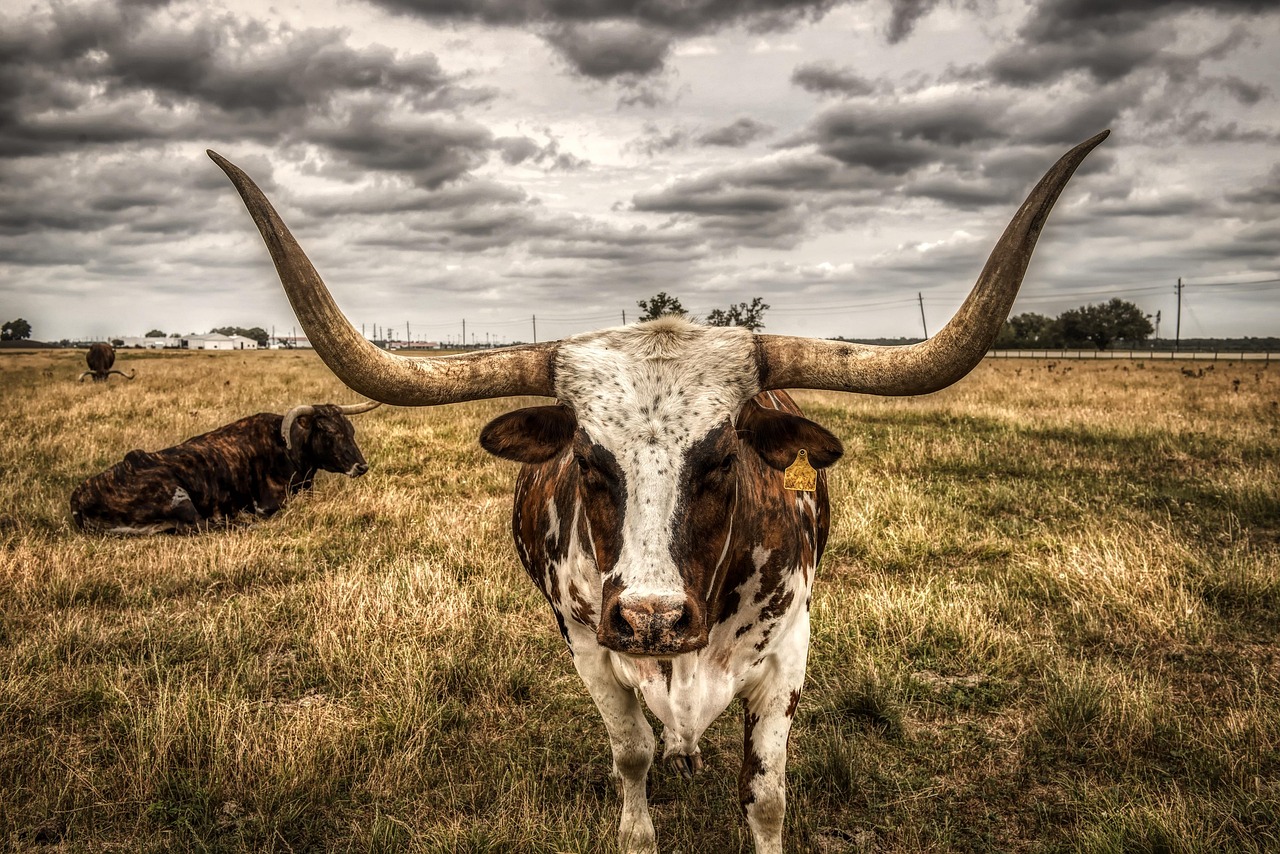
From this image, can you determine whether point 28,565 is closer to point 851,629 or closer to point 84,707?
point 84,707

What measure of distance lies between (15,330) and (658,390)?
543 feet

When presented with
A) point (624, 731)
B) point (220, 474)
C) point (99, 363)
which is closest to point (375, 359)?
point (624, 731)

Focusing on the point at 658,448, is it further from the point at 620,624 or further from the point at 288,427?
the point at 288,427

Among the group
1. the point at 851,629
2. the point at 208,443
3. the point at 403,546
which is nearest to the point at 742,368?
the point at 851,629

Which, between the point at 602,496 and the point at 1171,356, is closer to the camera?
the point at 602,496

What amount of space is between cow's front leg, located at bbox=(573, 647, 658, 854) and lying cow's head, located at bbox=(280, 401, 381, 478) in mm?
6950

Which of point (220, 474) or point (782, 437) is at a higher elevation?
point (782, 437)

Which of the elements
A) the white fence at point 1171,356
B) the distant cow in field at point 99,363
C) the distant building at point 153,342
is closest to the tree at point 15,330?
the distant building at point 153,342

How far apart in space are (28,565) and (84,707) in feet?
8.80

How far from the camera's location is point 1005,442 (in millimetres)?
12008

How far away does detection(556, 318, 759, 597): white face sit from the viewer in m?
2.34

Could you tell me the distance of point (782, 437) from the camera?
2.86 m

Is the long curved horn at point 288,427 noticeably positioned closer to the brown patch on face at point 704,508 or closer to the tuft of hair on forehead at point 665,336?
the tuft of hair on forehead at point 665,336

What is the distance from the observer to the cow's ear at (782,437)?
2.82 metres
